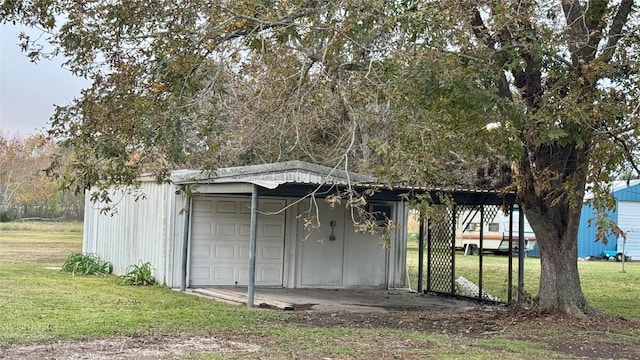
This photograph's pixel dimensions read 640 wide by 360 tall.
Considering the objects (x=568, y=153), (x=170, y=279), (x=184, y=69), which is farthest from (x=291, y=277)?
(x=184, y=69)

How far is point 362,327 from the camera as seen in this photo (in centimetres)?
1002

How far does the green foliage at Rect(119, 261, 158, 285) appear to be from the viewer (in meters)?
14.7

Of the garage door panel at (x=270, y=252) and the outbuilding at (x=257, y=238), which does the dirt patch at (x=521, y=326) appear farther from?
the garage door panel at (x=270, y=252)

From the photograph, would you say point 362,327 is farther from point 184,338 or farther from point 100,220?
point 100,220

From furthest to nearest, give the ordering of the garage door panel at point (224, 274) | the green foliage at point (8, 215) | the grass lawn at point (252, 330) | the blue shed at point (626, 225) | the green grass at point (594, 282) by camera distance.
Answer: the green foliage at point (8, 215) < the blue shed at point (626, 225) < the garage door panel at point (224, 274) < the green grass at point (594, 282) < the grass lawn at point (252, 330)

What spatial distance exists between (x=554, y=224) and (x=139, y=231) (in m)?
8.75

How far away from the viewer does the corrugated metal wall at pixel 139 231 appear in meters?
14.7

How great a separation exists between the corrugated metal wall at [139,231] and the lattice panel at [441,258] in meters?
5.34

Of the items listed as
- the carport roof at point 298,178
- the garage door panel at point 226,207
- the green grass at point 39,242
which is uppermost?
the carport roof at point 298,178

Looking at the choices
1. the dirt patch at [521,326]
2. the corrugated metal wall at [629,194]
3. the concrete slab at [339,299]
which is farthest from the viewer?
the corrugated metal wall at [629,194]

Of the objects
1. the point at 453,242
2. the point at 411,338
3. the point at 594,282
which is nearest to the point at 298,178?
the point at 453,242

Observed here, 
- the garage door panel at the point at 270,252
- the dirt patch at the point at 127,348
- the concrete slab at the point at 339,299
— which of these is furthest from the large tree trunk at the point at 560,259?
the garage door panel at the point at 270,252

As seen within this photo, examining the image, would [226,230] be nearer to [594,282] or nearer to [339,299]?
[339,299]

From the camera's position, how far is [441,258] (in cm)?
1562
